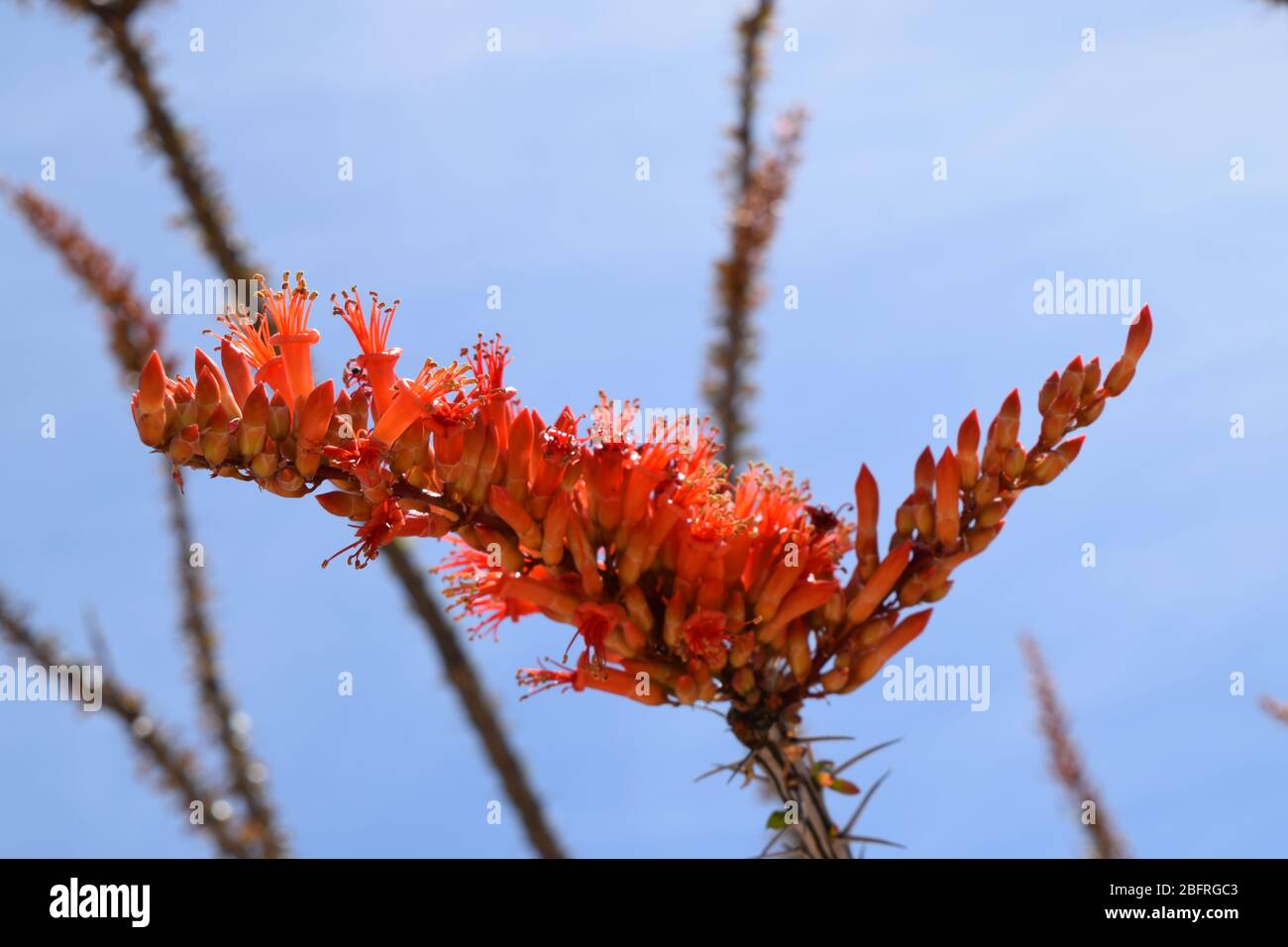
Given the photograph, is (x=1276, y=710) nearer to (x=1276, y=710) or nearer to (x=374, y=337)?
(x=1276, y=710)

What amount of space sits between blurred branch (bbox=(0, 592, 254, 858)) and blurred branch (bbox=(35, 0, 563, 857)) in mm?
1413

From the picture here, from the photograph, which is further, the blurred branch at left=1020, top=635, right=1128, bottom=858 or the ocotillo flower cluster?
the blurred branch at left=1020, top=635, right=1128, bottom=858

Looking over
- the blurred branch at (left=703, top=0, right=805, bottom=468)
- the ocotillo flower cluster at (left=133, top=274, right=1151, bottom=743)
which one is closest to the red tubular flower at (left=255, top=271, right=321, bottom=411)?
the ocotillo flower cluster at (left=133, top=274, right=1151, bottom=743)

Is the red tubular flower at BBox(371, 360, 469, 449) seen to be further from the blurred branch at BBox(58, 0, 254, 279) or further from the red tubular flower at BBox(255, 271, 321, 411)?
the blurred branch at BBox(58, 0, 254, 279)

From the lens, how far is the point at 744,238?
7258mm

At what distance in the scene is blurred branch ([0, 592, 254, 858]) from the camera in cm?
724

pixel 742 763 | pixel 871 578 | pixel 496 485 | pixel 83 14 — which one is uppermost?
pixel 83 14

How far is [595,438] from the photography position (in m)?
3.34

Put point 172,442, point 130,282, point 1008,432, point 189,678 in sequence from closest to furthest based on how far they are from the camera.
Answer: point 172,442 → point 1008,432 → point 130,282 → point 189,678

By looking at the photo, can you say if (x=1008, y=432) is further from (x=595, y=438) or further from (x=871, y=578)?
(x=595, y=438)

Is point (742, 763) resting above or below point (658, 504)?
below

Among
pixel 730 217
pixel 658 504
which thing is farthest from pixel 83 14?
pixel 658 504

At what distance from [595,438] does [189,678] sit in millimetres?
5842

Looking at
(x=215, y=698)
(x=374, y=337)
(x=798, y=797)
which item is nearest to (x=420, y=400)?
(x=374, y=337)
